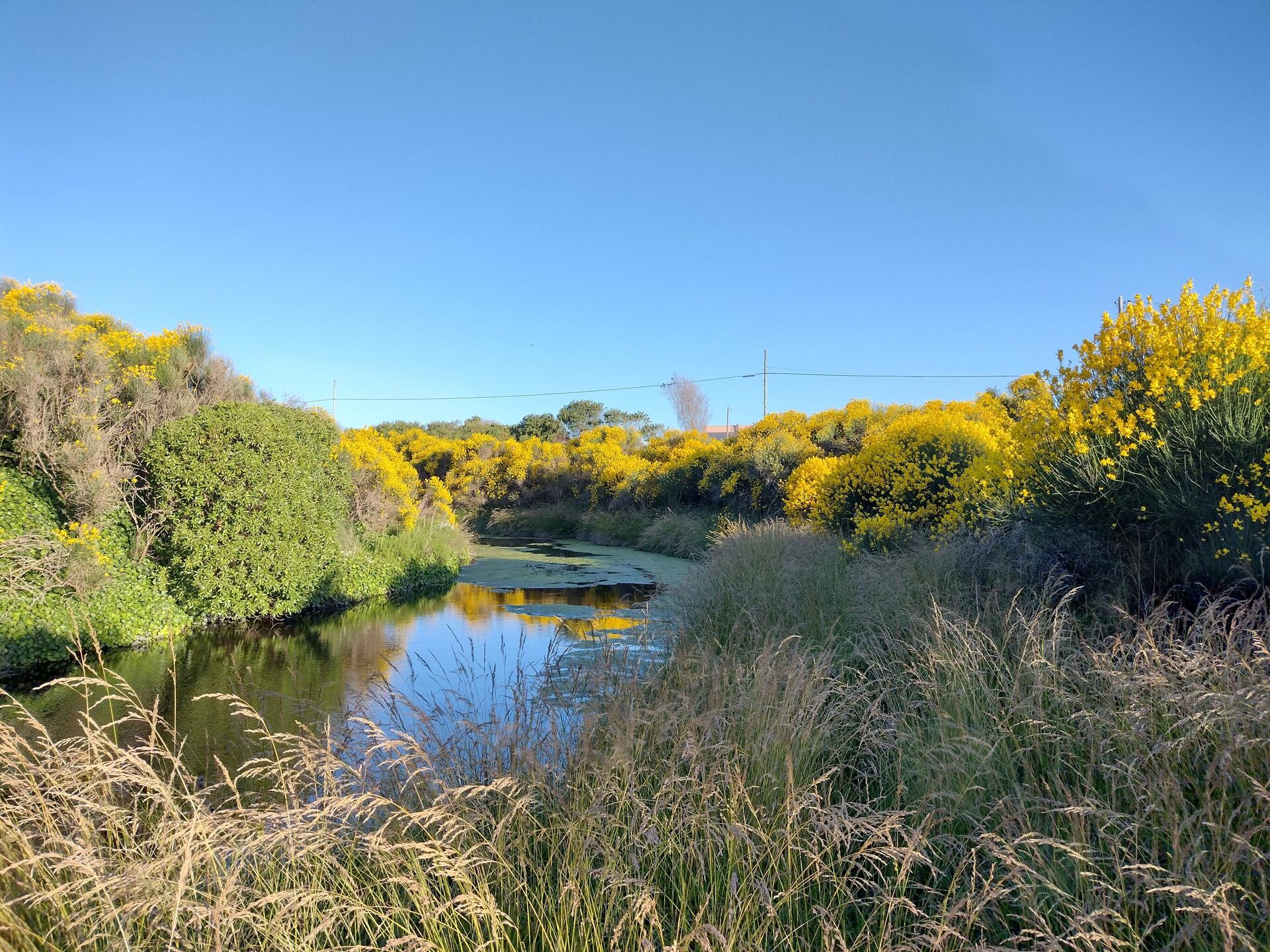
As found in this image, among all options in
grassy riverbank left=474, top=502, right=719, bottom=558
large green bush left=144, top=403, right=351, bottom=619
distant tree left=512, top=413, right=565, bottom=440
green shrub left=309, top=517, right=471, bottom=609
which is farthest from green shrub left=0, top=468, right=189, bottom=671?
distant tree left=512, top=413, right=565, bottom=440

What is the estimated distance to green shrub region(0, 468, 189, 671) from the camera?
23.3 feet

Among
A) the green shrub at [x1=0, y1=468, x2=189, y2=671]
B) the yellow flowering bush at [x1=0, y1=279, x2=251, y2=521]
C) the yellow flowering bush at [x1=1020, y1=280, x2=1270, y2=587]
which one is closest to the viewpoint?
the yellow flowering bush at [x1=1020, y1=280, x2=1270, y2=587]

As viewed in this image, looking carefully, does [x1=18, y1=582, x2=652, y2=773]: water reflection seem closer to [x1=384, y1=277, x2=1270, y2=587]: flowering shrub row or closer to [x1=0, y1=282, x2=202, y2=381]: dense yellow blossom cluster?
[x1=384, y1=277, x2=1270, y2=587]: flowering shrub row

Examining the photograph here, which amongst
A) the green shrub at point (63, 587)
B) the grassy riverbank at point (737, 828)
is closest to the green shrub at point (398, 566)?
the green shrub at point (63, 587)

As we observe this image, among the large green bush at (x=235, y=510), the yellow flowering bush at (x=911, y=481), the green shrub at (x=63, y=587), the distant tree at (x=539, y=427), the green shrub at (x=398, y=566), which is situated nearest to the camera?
the green shrub at (x=63, y=587)

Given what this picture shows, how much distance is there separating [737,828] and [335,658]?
7.78m

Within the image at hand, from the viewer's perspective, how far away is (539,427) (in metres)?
44.0

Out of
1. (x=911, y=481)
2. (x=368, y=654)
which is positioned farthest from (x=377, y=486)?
(x=911, y=481)

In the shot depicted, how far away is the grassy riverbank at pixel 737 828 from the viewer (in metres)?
2.21

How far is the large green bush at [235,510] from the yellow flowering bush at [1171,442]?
372 inches

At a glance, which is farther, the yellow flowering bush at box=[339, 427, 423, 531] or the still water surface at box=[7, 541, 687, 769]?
the yellow flowering bush at box=[339, 427, 423, 531]

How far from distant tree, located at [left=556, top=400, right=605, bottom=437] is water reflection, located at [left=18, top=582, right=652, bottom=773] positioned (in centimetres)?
3158

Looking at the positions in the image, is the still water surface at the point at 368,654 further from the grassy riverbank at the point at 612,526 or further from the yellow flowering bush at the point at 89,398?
the grassy riverbank at the point at 612,526

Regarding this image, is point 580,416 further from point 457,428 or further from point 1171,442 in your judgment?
point 1171,442
